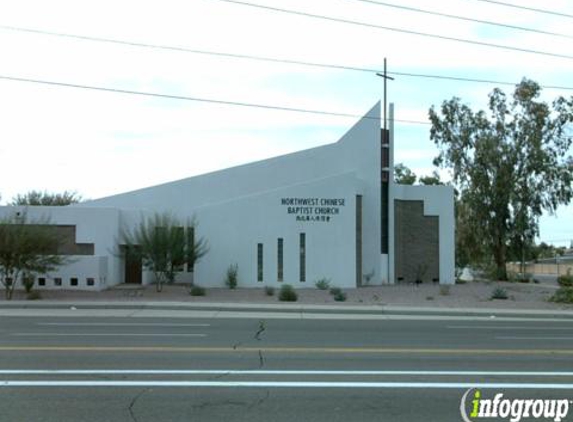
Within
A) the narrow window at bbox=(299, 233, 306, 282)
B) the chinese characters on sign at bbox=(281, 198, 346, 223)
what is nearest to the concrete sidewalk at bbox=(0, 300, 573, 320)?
the narrow window at bbox=(299, 233, 306, 282)

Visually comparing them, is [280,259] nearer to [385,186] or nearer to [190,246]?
[190,246]

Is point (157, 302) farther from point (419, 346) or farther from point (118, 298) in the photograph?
point (419, 346)

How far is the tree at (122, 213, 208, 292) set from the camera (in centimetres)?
3095

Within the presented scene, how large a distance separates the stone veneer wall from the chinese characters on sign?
249 inches

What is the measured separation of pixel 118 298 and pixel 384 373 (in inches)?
759

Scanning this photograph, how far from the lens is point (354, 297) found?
2991 centimetres

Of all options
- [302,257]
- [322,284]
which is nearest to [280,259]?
[302,257]

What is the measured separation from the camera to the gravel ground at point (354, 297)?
27234 mm

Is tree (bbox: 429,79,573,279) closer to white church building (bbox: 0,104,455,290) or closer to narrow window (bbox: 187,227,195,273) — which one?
white church building (bbox: 0,104,455,290)

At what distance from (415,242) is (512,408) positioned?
→ 33131 mm

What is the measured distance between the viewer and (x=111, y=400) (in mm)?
8258

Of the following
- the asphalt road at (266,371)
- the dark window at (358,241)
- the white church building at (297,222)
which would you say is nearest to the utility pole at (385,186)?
the white church building at (297,222)

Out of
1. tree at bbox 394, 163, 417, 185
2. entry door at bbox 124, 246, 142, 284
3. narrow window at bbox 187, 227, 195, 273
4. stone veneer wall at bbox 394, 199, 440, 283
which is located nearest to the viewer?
narrow window at bbox 187, 227, 195, 273

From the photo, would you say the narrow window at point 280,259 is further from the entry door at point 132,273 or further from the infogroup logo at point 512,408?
the infogroup logo at point 512,408
